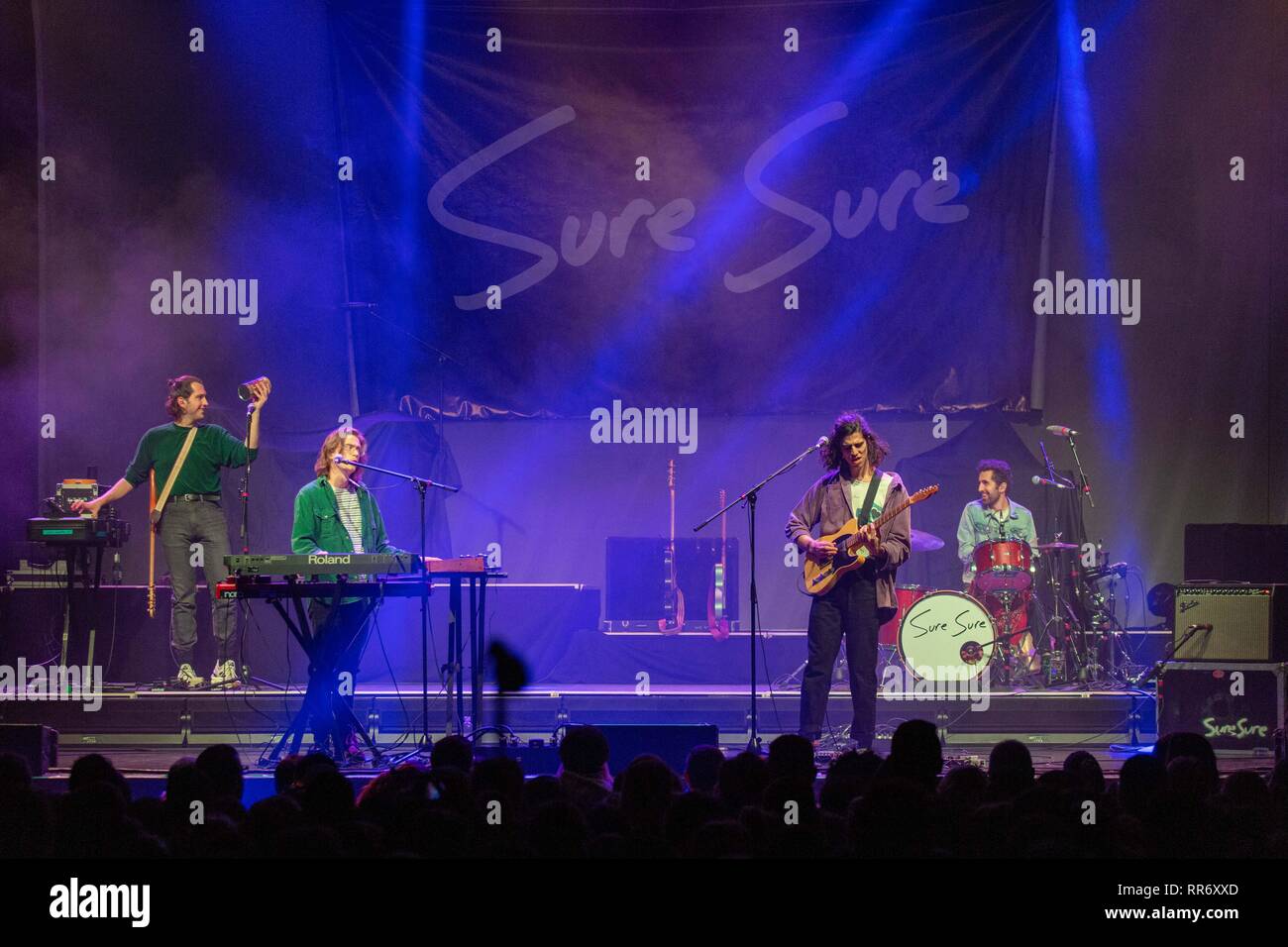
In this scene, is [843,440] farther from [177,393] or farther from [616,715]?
[177,393]

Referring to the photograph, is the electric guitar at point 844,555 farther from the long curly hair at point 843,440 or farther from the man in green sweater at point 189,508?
the man in green sweater at point 189,508

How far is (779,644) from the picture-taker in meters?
11.8

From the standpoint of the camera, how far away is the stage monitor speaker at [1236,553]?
9922mm

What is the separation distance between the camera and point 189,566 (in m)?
10.8

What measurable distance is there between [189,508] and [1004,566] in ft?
22.3

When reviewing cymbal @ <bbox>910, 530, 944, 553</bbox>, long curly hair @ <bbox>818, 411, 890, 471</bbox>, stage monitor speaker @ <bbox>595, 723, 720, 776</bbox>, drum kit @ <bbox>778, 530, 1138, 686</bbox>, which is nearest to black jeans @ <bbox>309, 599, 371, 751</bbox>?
stage monitor speaker @ <bbox>595, 723, 720, 776</bbox>

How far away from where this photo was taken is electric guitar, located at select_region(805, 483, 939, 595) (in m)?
8.52

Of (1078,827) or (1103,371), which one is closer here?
(1078,827)

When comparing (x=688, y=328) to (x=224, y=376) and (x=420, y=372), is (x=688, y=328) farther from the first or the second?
(x=224, y=376)

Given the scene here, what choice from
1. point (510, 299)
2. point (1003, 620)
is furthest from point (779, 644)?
point (510, 299)

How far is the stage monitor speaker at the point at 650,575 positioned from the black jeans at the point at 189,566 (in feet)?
10.7

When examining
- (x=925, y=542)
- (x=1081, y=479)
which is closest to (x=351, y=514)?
(x=925, y=542)

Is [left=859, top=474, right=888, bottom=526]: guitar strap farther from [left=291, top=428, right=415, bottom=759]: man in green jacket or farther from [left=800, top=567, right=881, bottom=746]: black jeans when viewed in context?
[left=291, top=428, right=415, bottom=759]: man in green jacket
